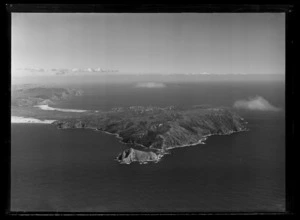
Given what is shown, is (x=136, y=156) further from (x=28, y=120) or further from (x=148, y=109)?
(x=28, y=120)

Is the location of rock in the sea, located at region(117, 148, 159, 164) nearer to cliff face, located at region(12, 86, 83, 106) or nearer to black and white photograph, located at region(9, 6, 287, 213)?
black and white photograph, located at region(9, 6, 287, 213)

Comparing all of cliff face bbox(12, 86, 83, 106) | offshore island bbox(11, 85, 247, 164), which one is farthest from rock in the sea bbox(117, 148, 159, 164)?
cliff face bbox(12, 86, 83, 106)

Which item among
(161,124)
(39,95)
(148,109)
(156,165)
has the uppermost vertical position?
(39,95)

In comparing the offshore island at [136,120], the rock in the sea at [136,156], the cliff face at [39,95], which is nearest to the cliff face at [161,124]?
the offshore island at [136,120]

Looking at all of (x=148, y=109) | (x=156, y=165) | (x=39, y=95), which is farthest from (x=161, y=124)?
(x=39, y=95)


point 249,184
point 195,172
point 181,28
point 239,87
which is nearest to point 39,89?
point 181,28

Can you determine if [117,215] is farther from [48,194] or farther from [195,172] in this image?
[195,172]
